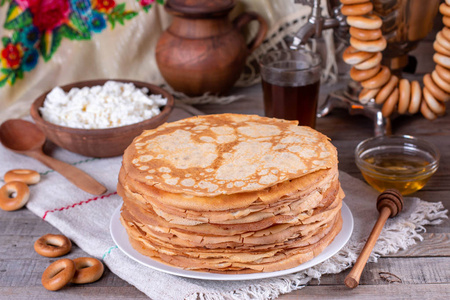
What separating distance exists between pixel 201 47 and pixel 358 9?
0.68 metres

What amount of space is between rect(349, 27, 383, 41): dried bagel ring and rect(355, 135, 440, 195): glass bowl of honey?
0.95 feet

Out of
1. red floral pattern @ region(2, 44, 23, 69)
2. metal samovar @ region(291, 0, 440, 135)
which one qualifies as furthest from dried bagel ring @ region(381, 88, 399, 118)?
red floral pattern @ region(2, 44, 23, 69)

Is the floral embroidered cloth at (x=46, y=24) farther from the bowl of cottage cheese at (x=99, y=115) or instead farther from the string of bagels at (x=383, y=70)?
the string of bagels at (x=383, y=70)

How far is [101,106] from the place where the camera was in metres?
1.79

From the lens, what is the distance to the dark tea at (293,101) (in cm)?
178

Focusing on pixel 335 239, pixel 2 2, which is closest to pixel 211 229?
pixel 335 239

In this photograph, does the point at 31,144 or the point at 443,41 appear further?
the point at 31,144

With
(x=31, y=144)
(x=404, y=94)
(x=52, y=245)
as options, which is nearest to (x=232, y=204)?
(x=52, y=245)

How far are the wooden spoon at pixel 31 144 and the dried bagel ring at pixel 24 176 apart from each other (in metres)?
0.06

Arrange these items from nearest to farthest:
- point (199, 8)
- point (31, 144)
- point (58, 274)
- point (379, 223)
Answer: point (58, 274) < point (379, 223) < point (31, 144) < point (199, 8)

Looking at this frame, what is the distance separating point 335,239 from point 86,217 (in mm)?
642

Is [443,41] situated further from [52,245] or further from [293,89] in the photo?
[52,245]

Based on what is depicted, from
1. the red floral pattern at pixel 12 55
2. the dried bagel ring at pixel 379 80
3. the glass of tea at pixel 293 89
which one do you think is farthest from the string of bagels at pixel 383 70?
the red floral pattern at pixel 12 55

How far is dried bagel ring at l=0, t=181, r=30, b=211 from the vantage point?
60.4 inches
